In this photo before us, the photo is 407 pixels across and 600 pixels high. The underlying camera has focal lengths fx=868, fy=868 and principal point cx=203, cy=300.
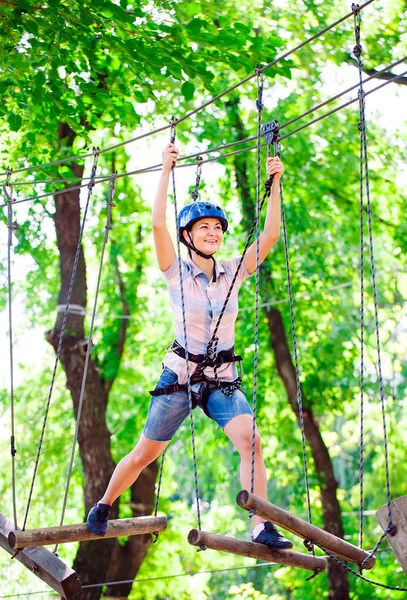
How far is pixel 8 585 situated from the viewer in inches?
355

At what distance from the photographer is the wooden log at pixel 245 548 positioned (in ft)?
8.36

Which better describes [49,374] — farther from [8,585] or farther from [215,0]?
[215,0]

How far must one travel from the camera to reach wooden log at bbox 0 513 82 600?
10.7 ft

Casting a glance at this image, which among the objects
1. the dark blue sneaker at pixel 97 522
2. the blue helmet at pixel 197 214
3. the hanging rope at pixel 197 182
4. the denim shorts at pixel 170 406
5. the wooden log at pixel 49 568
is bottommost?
the wooden log at pixel 49 568

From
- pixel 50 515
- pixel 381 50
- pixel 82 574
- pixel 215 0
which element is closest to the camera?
pixel 215 0

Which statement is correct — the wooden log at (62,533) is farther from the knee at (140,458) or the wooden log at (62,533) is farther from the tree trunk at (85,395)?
the tree trunk at (85,395)

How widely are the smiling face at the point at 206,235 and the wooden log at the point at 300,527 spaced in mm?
1070

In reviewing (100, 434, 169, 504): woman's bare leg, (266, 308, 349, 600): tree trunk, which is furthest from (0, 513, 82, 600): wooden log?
(266, 308, 349, 600): tree trunk

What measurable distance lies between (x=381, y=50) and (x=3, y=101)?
3905mm

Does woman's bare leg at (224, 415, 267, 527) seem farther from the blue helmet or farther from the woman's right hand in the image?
the woman's right hand

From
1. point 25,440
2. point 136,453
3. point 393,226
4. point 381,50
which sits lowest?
point 136,453

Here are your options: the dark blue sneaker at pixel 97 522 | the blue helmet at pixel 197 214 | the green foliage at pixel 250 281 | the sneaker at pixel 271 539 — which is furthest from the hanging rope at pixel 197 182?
the green foliage at pixel 250 281

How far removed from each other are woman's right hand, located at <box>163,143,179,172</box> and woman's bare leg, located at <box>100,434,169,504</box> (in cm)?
98

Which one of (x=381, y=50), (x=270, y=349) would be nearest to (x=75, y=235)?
(x=270, y=349)
